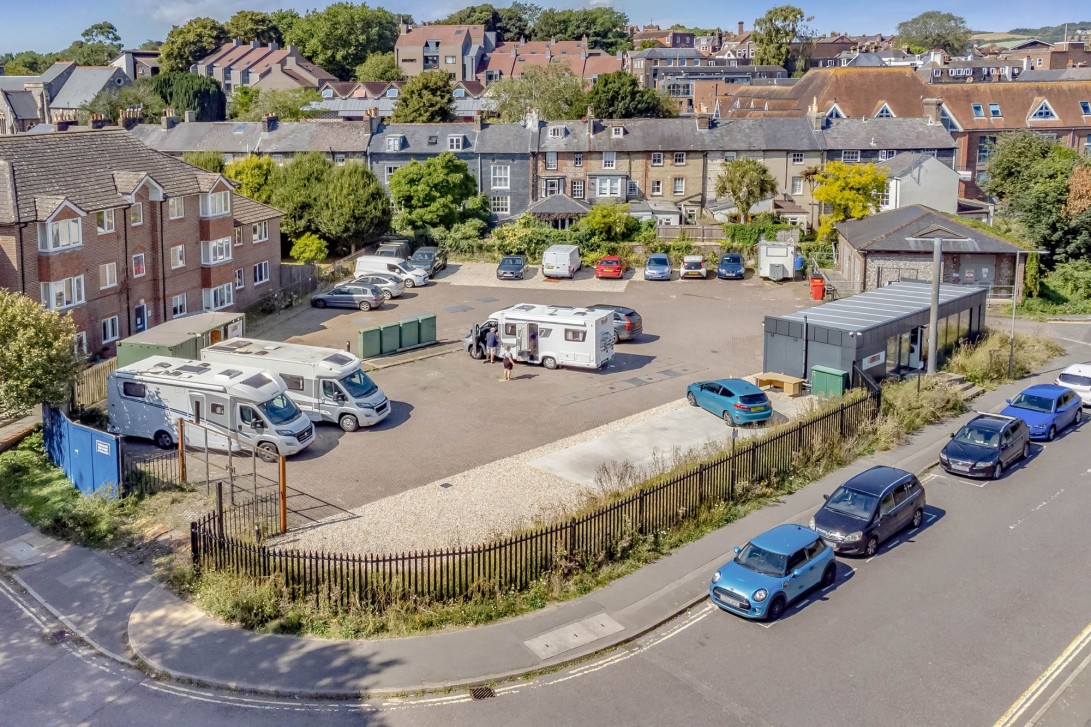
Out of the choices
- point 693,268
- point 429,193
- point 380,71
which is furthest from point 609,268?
point 380,71

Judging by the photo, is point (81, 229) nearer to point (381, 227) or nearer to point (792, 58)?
point (381, 227)

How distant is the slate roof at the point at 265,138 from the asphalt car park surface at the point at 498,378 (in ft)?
63.0

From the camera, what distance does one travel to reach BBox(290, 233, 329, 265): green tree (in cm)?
5403

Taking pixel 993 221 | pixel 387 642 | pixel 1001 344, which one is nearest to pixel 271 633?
pixel 387 642

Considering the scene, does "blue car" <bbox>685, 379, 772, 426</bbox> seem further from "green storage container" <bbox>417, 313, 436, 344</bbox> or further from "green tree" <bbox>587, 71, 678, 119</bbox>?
"green tree" <bbox>587, 71, 678, 119</bbox>

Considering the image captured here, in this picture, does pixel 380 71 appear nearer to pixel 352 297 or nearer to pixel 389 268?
pixel 389 268

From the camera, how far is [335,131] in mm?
68375

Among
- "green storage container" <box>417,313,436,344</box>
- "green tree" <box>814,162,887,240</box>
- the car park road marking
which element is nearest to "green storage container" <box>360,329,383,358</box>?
"green storage container" <box>417,313,436,344</box>

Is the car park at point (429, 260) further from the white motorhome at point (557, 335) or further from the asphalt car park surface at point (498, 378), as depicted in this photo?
the white motorhome at point (557, 335)

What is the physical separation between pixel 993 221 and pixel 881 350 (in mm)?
29080

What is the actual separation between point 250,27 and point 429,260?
5072 inches

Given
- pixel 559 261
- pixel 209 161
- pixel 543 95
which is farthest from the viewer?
pixel 543 95

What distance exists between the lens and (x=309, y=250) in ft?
177

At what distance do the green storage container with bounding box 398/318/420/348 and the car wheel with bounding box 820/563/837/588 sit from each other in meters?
21.8
